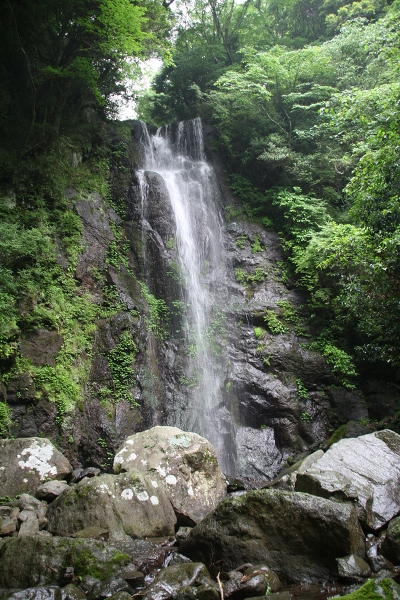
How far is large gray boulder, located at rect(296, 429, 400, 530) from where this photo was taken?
4.79 metres

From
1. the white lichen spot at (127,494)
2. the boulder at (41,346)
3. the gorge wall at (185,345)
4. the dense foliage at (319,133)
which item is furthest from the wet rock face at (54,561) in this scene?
the dense foliage at (319,133)

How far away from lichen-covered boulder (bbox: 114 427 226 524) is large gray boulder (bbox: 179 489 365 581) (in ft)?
5.41

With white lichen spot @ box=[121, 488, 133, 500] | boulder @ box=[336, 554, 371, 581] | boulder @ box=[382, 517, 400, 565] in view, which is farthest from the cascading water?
boulder @ box=[336, 554, 371, 581]

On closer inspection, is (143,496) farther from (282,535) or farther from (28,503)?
(282,535)

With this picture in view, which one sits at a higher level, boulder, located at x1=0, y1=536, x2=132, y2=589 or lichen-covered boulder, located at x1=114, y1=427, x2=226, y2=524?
boulder, located at x1=0, y1=536, x2=132, y2=589

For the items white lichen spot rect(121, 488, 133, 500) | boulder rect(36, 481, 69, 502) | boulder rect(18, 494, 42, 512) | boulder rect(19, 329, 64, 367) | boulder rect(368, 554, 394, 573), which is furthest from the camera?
boulder rect(19, 329, 64, 367)

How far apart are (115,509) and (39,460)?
1.86 metres

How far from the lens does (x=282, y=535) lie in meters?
4.18

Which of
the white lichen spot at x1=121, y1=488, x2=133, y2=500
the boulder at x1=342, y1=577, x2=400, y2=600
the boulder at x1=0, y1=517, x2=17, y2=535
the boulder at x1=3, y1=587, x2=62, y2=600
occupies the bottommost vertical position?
the white lichen spot at x1=121, y1=488, x2=133, y2=500

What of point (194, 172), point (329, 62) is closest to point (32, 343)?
point (194, 172)

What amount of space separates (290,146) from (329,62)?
3.87 meters

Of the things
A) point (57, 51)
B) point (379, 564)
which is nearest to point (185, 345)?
point (379, 564)

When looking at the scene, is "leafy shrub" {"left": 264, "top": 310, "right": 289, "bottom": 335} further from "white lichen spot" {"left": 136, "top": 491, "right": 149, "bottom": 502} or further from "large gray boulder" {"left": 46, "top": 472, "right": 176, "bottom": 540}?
"white lichen spot" {"left": 136, "top": 491, "right": 149, "bottom": 502}

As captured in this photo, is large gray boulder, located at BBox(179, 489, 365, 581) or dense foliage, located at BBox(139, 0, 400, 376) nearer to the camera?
large gray boulder, located at BBox(179, 489, 365, 581)
